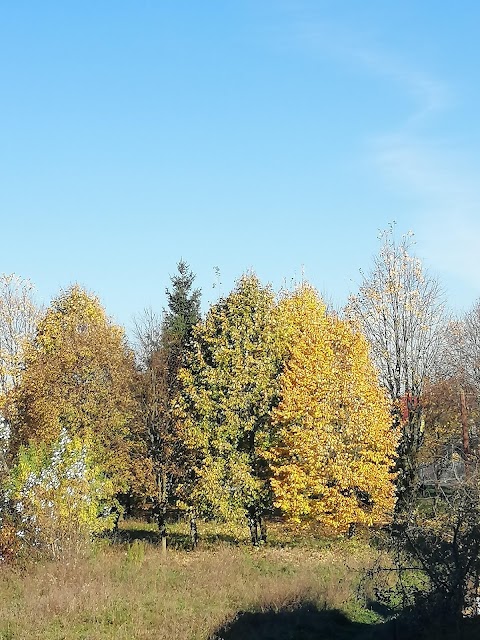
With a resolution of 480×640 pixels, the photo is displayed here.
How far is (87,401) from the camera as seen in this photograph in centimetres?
2938

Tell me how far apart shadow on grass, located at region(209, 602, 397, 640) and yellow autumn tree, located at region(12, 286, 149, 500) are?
1247cm

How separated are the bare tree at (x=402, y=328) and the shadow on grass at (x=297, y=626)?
704 inches

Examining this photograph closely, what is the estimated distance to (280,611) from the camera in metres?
17.5

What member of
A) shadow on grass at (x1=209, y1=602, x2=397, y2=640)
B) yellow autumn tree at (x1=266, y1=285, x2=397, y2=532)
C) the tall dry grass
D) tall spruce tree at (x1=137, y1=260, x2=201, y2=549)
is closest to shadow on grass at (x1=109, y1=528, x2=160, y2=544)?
tall spruce tree at (x1=137, y1=260, x2=201, y2=549)

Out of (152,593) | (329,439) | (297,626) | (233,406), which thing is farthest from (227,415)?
(297,626)

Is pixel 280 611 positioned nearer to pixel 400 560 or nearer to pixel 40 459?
pixel 400 560

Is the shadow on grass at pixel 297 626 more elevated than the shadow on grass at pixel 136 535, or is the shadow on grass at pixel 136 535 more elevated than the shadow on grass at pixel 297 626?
the shadow on grass at pixel 136 535

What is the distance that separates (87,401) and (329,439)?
1048cm

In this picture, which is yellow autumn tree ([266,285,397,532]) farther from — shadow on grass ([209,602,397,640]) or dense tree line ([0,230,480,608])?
shadow on grass ([209,602,397,640])

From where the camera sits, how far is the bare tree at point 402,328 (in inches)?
1363

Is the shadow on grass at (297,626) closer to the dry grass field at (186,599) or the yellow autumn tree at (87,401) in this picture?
the dry grass field at (186,599)

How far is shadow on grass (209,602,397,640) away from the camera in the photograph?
51.0ft

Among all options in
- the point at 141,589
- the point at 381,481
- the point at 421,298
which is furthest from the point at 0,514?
the point at 421,298

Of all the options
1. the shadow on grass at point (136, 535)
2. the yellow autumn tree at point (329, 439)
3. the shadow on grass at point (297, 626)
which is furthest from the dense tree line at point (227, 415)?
the shadow on grass at point (297, 626)
